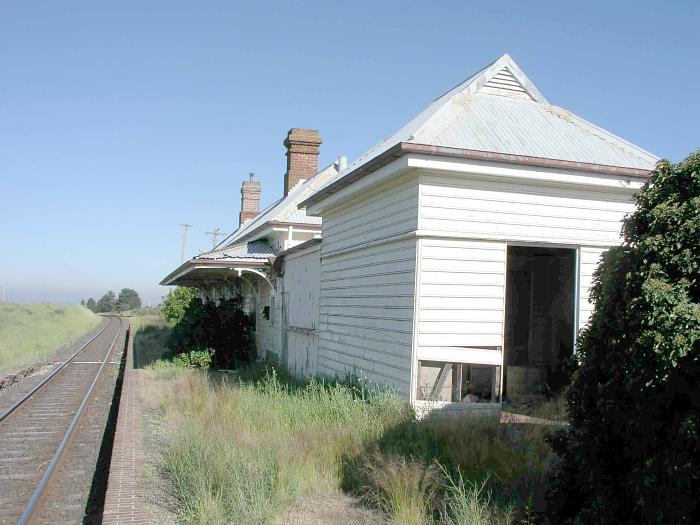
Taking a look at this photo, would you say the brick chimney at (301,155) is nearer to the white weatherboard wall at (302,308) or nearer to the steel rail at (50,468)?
the white weatherboard wall at (302,308)

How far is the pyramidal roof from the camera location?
29.8ft

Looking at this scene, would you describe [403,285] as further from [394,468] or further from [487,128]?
[394,468]

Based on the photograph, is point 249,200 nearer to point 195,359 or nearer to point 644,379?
point 195,359

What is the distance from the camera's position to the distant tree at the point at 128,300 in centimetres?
15288

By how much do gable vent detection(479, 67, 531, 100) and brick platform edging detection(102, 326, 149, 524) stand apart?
7473mm

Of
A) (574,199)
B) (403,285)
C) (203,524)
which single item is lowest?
(203,524)

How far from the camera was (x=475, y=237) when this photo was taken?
8781 millimetres

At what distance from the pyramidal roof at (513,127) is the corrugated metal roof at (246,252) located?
809cm

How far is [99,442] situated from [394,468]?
7.78 meters

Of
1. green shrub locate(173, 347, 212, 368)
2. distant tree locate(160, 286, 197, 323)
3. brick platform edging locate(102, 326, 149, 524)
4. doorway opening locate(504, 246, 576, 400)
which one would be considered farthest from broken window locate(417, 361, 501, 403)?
distant tree locate(160, 286, 197, 323)

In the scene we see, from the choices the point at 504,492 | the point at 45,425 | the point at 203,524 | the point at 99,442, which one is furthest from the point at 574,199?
the point at 45,425

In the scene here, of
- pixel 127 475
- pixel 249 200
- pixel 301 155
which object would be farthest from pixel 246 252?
pixel 249 200

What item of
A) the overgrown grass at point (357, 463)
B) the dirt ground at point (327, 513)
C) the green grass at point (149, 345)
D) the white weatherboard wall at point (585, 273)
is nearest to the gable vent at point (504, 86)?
the white weatherboard wall at point (585, 273)

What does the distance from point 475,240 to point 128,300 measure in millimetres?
154237
